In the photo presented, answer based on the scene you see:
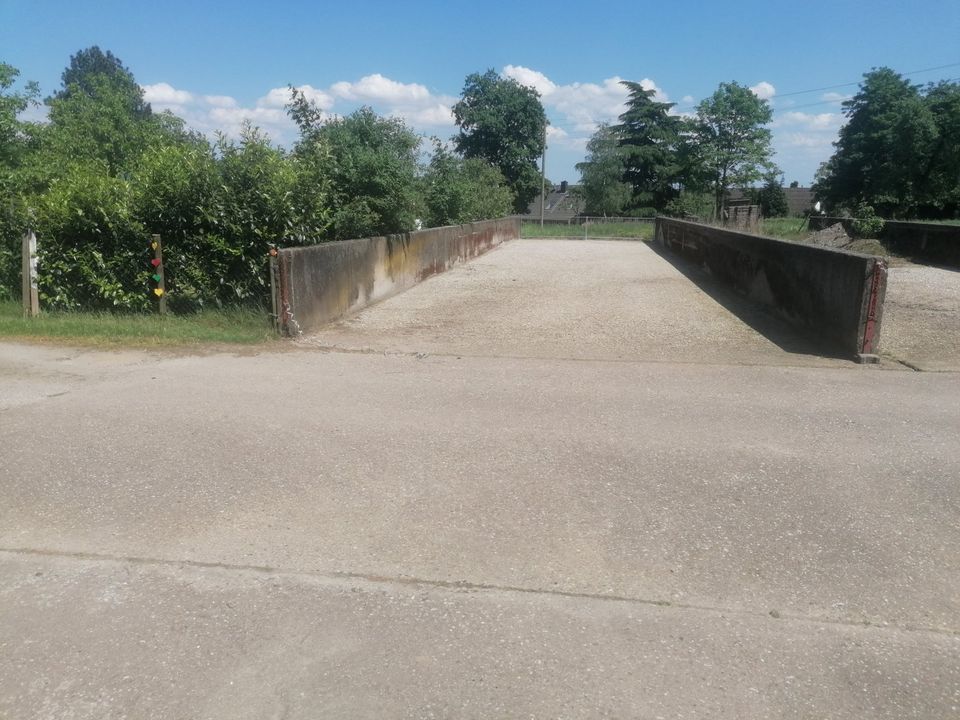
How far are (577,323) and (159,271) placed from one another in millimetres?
6115

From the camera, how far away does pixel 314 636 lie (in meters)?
3.36

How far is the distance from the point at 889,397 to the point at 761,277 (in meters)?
6.71

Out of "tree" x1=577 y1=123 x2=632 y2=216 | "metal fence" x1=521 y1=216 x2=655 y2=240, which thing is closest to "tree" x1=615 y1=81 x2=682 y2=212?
"tree" x1=577 y1=123 x2=632 y2=216

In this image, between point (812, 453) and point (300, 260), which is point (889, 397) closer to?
point (812, 453)

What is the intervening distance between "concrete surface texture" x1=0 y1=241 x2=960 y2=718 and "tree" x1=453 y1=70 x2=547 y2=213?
6581 centimetres

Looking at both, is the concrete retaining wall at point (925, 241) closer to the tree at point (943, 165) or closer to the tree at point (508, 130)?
the tree at point (943, 165)

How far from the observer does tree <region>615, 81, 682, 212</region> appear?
2854 inches

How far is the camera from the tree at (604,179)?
6906cm

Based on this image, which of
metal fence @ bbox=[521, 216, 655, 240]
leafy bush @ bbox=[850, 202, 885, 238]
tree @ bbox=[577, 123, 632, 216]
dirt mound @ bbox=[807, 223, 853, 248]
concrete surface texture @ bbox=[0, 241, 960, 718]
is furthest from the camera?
tree @ bbox=[577, 123, 632, 216]

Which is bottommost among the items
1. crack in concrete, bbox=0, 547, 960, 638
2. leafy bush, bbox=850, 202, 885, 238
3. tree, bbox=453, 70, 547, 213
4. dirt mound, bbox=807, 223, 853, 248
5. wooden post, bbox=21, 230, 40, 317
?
crack in concrete, bbox=0, 547, 960, 638

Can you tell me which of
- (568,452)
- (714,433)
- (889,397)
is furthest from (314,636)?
(889,397)

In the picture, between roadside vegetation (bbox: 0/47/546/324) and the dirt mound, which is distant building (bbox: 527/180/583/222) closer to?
the dirt mound

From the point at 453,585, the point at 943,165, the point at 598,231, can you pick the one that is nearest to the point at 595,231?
the point at 598,231

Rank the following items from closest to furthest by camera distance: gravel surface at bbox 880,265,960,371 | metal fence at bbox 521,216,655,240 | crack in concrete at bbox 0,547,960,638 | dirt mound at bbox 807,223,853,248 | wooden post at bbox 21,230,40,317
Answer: crack in concrete at bbox 0,547,960,638, gravel surface at bbox 880,265,960,371, wooden post at bbox 21,230,40,317, dirt mound at bbox 807,223,853,248, metal fence at bbox 521,216,655,240
